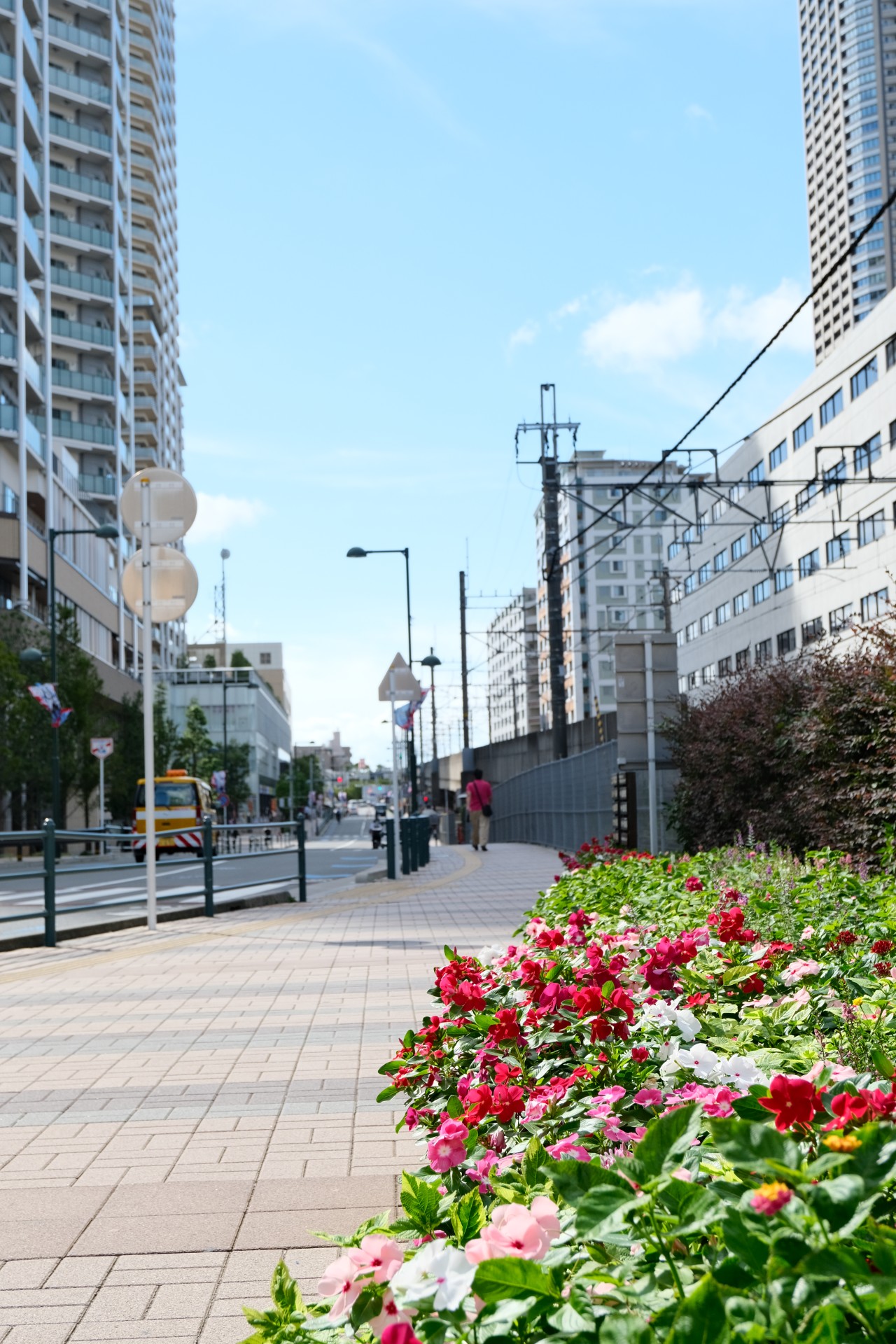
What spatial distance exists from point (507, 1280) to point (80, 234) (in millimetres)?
71248

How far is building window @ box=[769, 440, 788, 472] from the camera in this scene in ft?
214

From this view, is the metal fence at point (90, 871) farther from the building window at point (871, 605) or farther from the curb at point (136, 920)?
the building window at point (871, 605)

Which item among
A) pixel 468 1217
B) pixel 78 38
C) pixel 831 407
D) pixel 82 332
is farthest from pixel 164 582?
pixel 78 38

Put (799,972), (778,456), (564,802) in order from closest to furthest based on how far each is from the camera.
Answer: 1. (799,972)
2. (564,802)
3. (778,456)

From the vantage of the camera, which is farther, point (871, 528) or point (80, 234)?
point (80, 234)

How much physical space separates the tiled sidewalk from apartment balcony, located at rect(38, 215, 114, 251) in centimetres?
6256

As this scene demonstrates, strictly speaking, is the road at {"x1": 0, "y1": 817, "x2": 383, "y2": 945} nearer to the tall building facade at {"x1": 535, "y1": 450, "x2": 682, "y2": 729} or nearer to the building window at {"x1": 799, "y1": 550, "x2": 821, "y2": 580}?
the building window at {"x1": 799, "y1": 550, "x2": 821, "y2": 580}

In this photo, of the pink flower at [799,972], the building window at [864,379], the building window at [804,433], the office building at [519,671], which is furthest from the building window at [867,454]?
the office building at [519,671]

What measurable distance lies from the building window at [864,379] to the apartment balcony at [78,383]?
37.1 meters

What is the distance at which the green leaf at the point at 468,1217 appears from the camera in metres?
2.07

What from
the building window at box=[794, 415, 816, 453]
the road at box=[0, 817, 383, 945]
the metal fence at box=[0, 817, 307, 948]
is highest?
the building window at box=[794, 415, 816, 453]

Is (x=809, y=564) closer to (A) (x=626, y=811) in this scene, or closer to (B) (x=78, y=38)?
(B) (x=78, y=38)

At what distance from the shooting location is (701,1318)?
4.68ft

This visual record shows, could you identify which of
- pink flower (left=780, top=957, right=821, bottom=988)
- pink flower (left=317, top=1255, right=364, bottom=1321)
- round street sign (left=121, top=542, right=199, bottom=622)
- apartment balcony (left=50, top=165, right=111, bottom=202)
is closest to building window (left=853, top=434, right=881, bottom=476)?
apartment balcony (left=50, top=165, right=111, bottom=202)
